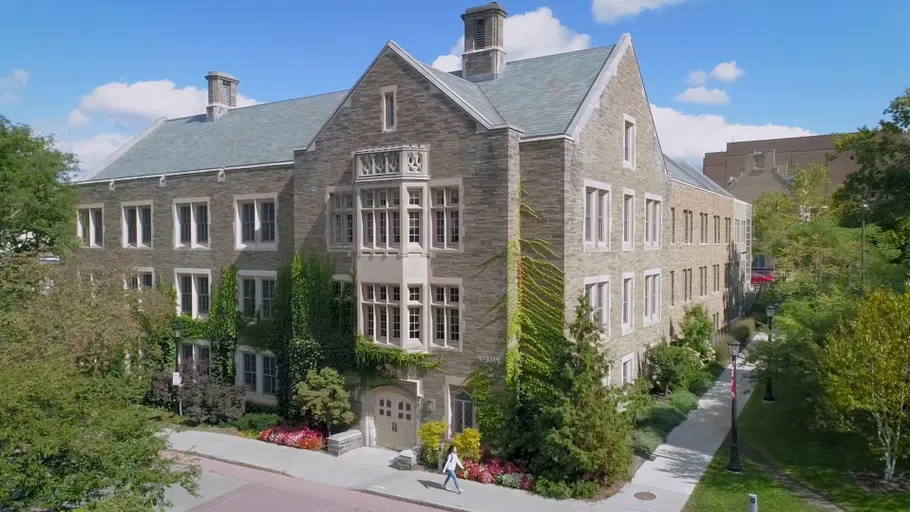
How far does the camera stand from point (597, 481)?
714 inches

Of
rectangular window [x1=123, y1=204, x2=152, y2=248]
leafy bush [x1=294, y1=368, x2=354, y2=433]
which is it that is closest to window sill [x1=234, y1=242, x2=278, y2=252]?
rectangular window [x1=123, y1=204, x2=152, y2=248]

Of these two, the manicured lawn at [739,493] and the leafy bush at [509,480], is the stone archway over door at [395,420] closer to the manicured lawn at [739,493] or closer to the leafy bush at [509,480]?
the leafy bush at [509,480]

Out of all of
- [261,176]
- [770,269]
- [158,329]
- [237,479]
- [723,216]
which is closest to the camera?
[237,479]

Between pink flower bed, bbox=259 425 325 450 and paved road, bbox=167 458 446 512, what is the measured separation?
2.43 meters

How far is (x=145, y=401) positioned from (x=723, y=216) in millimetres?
34913

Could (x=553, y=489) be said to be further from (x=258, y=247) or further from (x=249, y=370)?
(x=258, y=247)

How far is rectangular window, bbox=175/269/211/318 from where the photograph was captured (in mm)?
29548

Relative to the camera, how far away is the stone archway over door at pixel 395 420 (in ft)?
72.6

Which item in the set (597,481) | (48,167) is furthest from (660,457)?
(48,167)

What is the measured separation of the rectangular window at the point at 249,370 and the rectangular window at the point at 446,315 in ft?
33.6

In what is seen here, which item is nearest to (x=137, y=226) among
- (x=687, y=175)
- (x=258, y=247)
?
(x=258, y=247)

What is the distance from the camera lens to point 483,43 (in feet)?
85.7

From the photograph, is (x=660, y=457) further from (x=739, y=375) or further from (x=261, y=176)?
(x=261, y=176)

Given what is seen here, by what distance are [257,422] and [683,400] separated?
1684 centimetres
